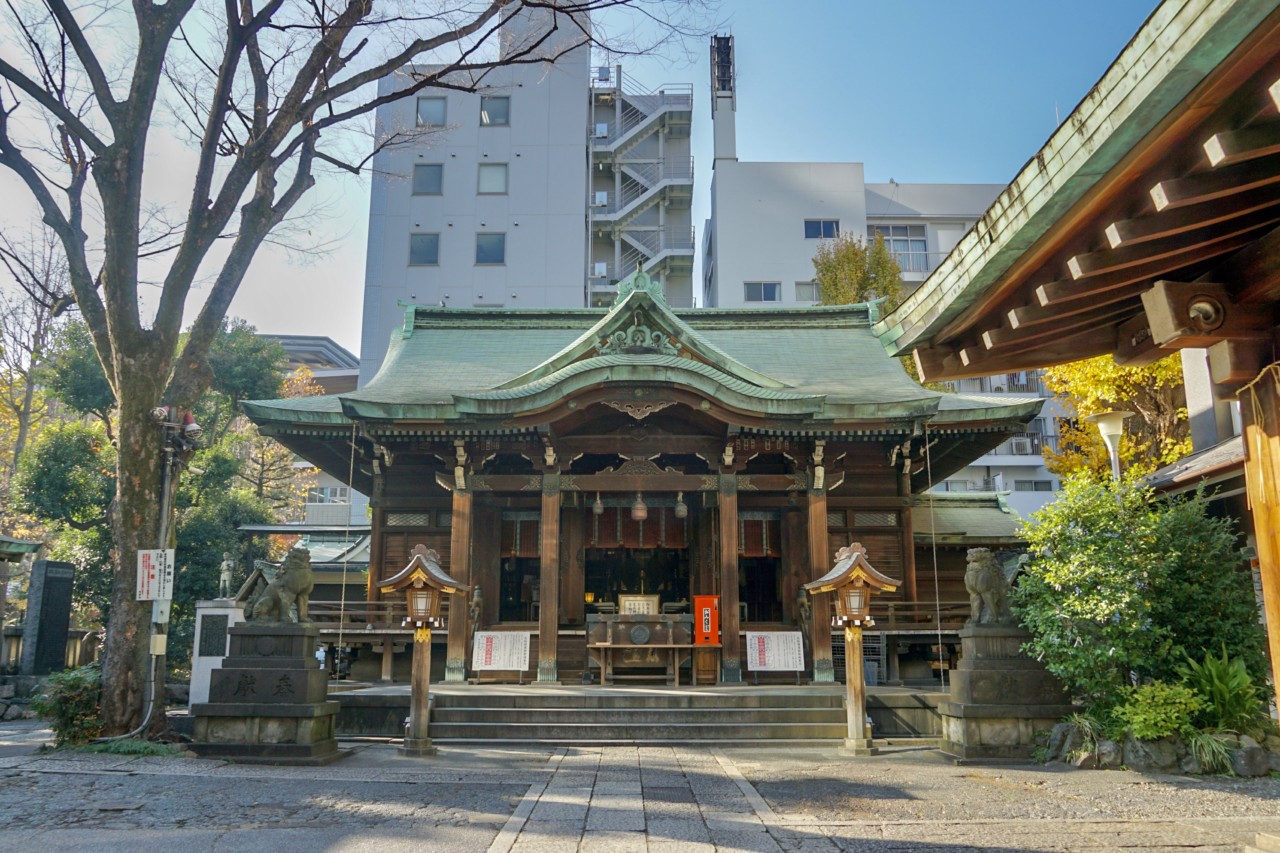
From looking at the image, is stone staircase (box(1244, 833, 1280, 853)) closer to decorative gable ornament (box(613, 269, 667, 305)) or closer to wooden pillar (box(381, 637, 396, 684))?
decorative gable ornament (box(613, 269, 667, 305))

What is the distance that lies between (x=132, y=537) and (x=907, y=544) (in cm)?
1299

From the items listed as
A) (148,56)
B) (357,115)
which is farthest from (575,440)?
(148,56)

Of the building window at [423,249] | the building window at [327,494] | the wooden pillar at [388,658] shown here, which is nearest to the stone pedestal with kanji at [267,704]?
the wooden pillar at [388,658]

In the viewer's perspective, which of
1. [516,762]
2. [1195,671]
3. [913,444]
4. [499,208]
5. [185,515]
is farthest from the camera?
[499,208]

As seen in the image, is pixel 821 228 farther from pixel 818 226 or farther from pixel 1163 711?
pixel 1163 711

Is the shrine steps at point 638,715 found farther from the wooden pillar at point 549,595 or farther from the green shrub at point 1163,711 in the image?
the green shrub at point 1163,711

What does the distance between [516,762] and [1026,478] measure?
3473cm

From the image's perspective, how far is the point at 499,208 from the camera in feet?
125

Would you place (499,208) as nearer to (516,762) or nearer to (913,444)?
(913,444)

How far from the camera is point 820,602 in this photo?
48.6ft

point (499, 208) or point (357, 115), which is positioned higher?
point (499, 208)

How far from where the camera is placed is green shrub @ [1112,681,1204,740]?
914cm

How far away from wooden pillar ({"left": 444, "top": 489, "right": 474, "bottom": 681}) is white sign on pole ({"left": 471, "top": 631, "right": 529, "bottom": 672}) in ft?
1.51

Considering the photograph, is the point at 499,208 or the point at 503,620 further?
the point at 499,208
